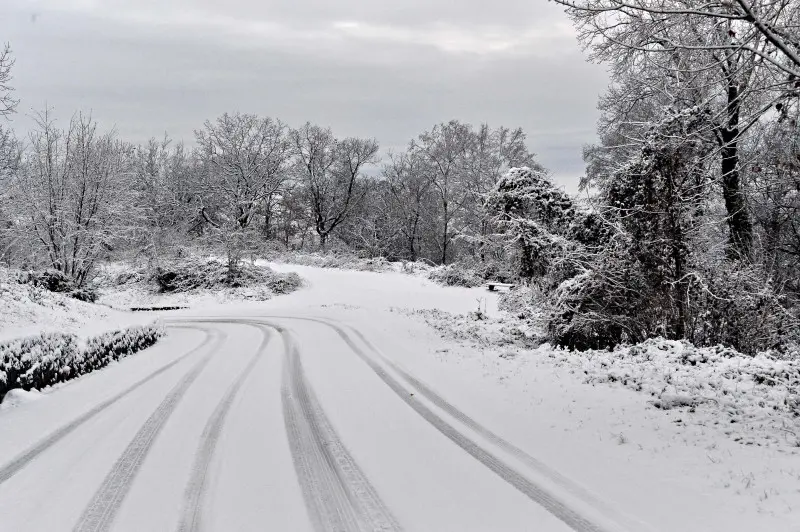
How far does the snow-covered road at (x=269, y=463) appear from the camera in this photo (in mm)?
3891

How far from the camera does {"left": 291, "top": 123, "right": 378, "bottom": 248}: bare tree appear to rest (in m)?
53.4

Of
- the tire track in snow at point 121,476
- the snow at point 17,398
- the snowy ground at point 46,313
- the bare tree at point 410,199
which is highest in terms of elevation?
the bare tree at point 410,199

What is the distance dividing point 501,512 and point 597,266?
8015mm

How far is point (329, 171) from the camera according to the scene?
55.4 metres

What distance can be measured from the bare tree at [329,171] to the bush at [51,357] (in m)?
41.6

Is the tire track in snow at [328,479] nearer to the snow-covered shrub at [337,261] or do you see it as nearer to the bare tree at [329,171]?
the snow-covered shrub at [337,261]

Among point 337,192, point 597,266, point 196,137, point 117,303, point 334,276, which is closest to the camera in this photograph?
point 597,266

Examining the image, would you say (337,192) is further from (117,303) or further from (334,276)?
(117,303)

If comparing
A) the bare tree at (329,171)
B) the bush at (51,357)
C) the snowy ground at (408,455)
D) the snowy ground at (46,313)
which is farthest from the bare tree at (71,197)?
the bare tree at (329,171)

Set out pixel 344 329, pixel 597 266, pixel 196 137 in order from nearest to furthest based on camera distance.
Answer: pixel 597 266
pixel 344 329
pixel 196 137

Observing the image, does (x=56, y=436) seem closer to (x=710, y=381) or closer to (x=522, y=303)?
(x=710, y=381)

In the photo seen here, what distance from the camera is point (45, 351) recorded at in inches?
346

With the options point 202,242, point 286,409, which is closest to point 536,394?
point 286,409

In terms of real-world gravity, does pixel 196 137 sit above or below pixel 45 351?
above
